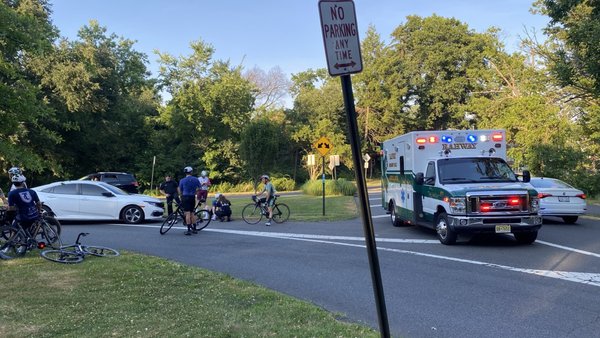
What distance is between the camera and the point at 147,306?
6125 millimetres

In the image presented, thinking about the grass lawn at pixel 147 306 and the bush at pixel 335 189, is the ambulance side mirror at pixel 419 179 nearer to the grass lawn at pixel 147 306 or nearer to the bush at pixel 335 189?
the grass lawn at pixel 147 306

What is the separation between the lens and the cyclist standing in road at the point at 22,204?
388 inches

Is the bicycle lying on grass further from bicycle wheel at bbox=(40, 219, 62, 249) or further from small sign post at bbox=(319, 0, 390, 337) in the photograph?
small sign post at bbox=(319, 0, 390, 337)

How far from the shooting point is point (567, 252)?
10312 millimetres

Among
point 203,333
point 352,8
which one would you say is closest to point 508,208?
point 203,333

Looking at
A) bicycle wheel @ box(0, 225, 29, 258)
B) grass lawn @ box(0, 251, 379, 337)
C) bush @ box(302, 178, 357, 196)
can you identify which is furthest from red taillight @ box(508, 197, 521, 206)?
bush @ box(302, 178, 357, 196)

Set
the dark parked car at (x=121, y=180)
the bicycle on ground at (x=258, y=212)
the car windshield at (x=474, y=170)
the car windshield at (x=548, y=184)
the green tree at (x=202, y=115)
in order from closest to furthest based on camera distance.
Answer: the car windshield at (x=474, y=170) < the car windshield at (x=548, y=184) < the bicycle on ground at (x=258, y=212) < the dark parked car at (x=121, y=180) < the green tree at (x=202, y=115)

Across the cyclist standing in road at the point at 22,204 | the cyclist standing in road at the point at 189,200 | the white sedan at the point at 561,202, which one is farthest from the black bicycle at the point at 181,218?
the white sedan at the point at 561,202

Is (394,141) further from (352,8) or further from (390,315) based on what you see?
(352,8)

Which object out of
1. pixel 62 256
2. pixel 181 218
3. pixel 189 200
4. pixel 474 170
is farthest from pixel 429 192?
pixel 62 256

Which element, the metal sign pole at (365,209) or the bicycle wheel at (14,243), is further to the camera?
the bicycle wheel at (14,243)

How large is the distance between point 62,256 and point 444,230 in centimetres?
810

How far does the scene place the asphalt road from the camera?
5.79 metres

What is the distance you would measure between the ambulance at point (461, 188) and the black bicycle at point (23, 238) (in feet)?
27.7
